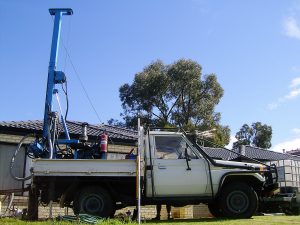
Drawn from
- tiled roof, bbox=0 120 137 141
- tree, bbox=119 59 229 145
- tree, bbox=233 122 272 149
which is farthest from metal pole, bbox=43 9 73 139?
tree, bbox=233 122 272 149

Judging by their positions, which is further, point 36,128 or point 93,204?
point 36,128

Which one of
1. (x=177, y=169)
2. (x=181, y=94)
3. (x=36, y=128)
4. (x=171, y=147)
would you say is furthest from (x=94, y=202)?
(x=181, y=94)

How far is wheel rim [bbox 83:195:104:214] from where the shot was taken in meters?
9.16

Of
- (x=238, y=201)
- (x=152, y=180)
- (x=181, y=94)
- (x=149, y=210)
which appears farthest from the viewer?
(x=181, y=94)

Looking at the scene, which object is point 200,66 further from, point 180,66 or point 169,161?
point 169,161

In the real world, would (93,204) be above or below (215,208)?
above

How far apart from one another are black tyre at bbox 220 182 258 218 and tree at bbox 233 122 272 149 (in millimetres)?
47351

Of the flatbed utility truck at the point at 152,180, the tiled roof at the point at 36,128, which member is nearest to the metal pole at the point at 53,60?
the flatbed utility truck at the point at 152,180

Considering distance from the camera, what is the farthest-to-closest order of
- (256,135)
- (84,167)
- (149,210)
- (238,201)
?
(256,135) < (149,210) < (238,201) < (84,167)

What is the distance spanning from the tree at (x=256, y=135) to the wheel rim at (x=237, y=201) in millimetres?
47376

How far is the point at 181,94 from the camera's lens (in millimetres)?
41062

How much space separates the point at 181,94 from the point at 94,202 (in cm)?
3230

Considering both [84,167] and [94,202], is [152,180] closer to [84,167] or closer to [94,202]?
[94,202]

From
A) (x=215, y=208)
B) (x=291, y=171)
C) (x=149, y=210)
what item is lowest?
(x=149, y=210)
